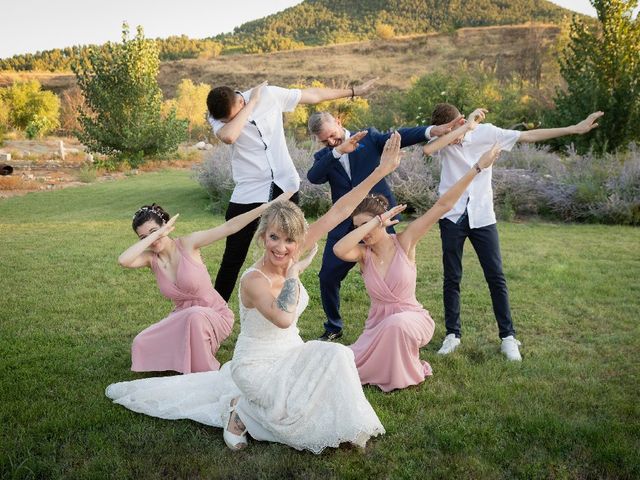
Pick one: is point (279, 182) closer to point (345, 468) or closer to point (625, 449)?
point (345, 468)

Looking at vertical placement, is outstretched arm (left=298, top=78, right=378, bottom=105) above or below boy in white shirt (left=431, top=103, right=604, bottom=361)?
above

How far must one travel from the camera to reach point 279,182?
4984 mm

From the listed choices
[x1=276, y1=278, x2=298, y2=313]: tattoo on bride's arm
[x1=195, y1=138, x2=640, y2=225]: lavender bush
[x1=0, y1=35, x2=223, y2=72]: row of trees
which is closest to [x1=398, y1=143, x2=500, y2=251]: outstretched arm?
[x1=276, y1=278, x2=298, y2=313]: tattoo on bride's arm

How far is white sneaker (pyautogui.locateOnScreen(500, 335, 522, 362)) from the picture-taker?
4.66 metres

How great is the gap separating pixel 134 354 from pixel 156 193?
40.1 ft

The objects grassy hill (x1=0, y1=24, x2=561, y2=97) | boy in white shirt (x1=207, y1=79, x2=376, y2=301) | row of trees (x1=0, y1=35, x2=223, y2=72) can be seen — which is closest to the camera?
boy in white shirt (x1=207, y1=79, x2=376, y2=301)

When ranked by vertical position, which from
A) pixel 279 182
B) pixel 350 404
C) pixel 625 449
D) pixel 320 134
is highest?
pixel 320 134

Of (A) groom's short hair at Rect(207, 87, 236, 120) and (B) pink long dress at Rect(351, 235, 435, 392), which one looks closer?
(B) pink long dress at Rect(351, 235, 435, 392)

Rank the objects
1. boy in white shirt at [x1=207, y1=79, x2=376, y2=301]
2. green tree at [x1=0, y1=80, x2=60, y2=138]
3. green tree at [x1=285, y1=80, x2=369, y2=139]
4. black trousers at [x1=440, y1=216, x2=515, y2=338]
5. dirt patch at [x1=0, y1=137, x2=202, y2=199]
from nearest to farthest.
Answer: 1. black trousers at [x1=440, y1=216, x2=515, y2=338]
2. boy in white shirt at [x1=207, y1=79, x2=376, y2=301]
3. dirt patch at [x1=0, y1=137, x2=202, y2=199]
4. green tree at [x1=285, y1=80, x2=369, y2=139]
5. green tree at [x1=0, y1=80, x2=60, y2=138]

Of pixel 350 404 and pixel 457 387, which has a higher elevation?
pixel 350 404

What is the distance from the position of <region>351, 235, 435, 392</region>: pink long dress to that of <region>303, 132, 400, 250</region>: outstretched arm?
0.79 metres

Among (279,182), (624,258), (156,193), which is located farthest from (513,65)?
(279,182)

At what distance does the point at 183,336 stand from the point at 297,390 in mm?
1532

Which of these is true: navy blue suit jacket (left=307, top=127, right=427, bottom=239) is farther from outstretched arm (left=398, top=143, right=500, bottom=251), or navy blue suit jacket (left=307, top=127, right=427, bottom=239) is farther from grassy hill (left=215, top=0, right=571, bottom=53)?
grassy hill (left=215, top=0, right=571, bottom=53)
